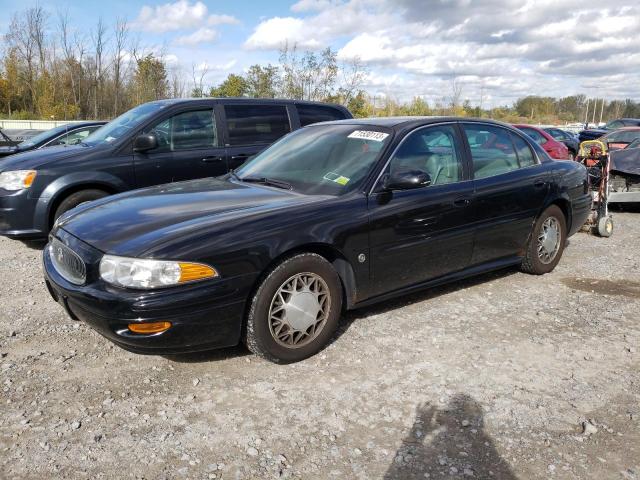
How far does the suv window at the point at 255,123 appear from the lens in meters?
6.54

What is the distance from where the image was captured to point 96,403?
114 inches

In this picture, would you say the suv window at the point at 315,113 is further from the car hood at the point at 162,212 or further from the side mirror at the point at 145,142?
the car hood at the point at 162,212

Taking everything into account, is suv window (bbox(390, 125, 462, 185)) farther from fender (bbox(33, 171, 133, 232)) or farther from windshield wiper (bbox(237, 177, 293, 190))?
fender (bbox(33, 171, 133, 232))

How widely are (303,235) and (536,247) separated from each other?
2.84 metres

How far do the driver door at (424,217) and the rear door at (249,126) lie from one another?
2770 mm

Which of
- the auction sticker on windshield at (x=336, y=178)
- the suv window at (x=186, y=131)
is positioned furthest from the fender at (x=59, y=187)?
the auction sticker on windshield at (x=336, y=178)

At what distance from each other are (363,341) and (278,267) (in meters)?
0.95

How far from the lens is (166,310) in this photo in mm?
2844

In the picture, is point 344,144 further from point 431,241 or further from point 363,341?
point 363,341

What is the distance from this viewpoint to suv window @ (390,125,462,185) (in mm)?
3997

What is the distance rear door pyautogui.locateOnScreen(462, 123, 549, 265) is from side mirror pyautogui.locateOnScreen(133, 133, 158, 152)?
11.1ft

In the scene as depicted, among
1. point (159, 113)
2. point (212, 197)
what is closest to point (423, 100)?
point (159, 113)

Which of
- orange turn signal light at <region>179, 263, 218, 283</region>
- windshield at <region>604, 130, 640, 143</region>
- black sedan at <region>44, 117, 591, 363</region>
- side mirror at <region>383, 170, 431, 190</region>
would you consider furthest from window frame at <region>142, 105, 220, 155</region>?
windshield at <region>604, 130, 640, 143</region>

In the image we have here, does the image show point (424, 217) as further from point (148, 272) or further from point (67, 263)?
point (67, 263)
